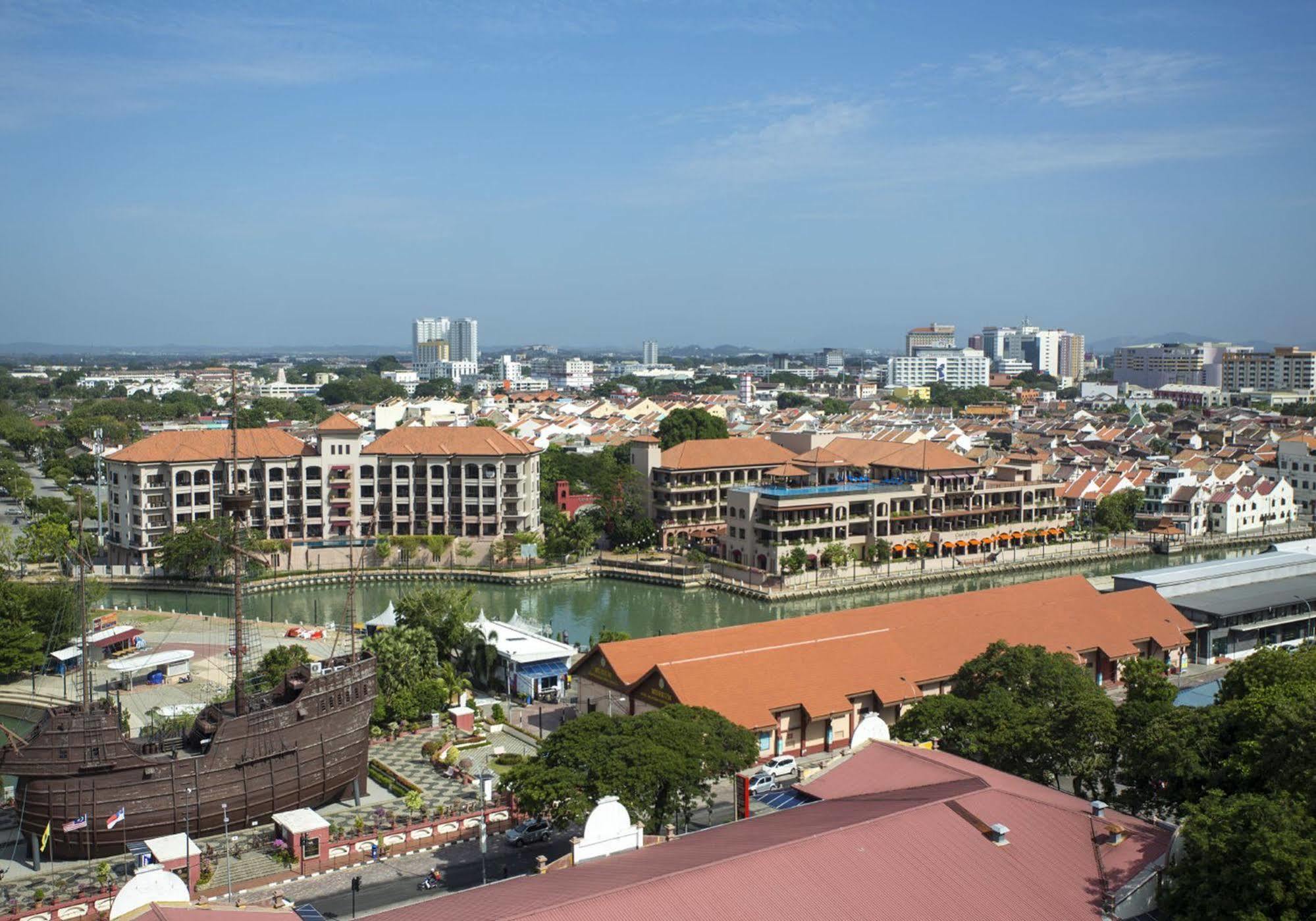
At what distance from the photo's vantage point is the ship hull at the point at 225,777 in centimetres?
1412

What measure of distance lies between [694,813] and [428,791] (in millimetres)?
4010

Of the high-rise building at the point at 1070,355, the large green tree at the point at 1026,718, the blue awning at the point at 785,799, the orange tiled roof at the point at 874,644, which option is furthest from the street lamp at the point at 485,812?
the high-rise building at the point at 1070,355

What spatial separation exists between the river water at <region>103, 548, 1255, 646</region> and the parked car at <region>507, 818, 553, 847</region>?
1330 centimetres

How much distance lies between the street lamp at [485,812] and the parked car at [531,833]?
0.34 m

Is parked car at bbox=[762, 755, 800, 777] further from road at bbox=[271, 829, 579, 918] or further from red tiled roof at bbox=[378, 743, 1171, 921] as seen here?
red tiled roof at bbox=[378, 743, 1171, 921]

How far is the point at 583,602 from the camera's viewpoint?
32219 mm

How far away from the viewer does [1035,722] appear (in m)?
14.4

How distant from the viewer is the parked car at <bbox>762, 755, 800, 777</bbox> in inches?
633

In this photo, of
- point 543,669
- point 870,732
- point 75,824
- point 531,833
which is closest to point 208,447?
point 543,669

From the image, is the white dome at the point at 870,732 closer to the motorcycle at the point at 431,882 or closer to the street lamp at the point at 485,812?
the street lamp at the point at 485,812

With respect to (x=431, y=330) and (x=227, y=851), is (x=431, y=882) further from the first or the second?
(x=431, y=330)

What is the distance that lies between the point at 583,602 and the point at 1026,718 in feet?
62.1

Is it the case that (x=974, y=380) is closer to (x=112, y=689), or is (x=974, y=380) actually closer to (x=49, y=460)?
(x=49, y=460)

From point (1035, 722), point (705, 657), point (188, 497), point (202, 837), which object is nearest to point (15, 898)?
point (202, 837)
